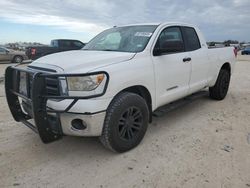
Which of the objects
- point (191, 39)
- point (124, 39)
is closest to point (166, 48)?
point (124, 39)

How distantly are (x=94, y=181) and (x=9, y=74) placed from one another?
205 cm

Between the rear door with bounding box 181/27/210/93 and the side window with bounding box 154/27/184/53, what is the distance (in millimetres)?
208

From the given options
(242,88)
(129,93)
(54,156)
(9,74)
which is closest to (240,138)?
(129,93)

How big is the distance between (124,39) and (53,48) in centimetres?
1224

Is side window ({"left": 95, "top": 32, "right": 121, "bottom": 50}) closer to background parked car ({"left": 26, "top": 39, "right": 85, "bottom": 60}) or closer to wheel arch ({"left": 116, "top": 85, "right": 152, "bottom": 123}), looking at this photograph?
wheel arch ({"left": 116, "top": 85, "right": 152, "bottom": 123})

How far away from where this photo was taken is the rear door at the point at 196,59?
470cm

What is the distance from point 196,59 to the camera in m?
4.77

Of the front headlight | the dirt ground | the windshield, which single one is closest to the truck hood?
the front headlight

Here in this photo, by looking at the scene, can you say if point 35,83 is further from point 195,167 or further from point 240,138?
point 240,138

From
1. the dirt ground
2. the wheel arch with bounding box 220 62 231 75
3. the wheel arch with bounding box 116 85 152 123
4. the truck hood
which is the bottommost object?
the dirt ground

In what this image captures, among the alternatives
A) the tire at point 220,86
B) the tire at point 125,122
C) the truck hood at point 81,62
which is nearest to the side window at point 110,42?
the truck hood at point 81,62

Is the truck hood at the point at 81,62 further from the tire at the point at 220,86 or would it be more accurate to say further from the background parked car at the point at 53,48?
the background parked car at the point at 53,48

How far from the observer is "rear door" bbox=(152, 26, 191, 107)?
3842 mm

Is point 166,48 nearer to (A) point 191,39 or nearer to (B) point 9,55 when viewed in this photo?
(A) point 191,39
